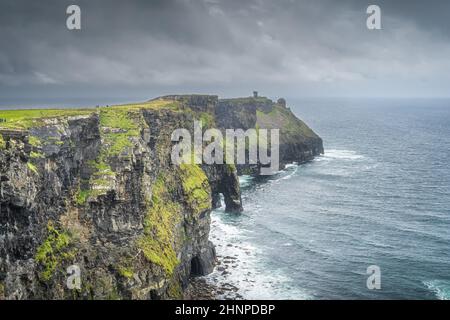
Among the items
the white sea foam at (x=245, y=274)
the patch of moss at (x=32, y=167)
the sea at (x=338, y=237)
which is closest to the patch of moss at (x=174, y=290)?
the white sea foam at (x=245, y=274)

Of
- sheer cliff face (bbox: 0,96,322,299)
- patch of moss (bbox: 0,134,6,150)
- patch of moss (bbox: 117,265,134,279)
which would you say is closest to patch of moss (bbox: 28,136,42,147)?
sheer cliff face (bbox: 0,96,322,299)

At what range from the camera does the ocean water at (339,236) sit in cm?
7725

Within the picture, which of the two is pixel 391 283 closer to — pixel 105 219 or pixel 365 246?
pixel 365 246

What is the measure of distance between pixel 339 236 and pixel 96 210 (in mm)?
56754

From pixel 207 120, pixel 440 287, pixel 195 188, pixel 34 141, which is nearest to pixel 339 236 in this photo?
pixel 440 287

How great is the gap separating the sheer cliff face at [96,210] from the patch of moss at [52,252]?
0.12 metres

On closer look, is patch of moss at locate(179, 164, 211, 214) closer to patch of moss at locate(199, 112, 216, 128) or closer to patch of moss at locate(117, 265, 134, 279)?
patch of moss at locate(117, 265, 134, 279)

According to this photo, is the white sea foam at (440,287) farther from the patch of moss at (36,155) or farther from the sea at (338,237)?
the patch of moss at (36,155)

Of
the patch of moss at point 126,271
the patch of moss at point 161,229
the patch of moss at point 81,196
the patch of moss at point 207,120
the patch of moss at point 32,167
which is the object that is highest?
the patch of moss at point 207,120

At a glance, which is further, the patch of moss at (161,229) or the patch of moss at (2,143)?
the patch of moss at (161,229)

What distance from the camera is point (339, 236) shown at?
324 ft

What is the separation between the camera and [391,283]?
3019 inches

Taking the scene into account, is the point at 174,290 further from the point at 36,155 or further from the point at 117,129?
the point at 36,155
